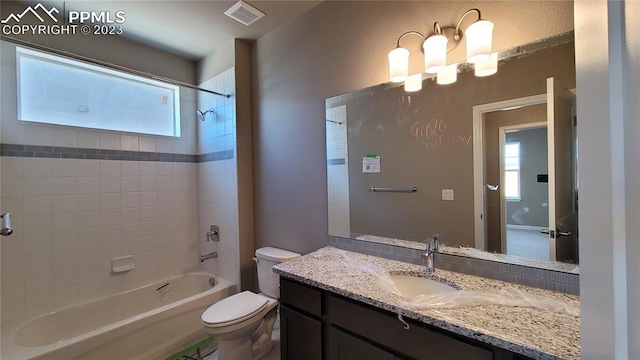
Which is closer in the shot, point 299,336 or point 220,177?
point 299,336

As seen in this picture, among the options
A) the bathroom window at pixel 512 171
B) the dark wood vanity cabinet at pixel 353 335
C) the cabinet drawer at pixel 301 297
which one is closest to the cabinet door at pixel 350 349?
the dark wood vanity cabinet at pixel 353 335

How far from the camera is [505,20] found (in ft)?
3.98

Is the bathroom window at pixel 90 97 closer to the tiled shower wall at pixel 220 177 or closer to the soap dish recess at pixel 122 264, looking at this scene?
the tiled shower wall at pixel 220 177

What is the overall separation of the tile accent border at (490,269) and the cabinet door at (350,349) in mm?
566

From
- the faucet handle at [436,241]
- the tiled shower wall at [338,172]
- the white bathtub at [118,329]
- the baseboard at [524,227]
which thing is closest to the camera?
the baseboard at [524,227]

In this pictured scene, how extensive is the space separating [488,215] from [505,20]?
913mm

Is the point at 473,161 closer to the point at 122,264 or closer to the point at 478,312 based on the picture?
the point at 478,312

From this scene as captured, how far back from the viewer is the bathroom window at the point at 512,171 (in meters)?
1.24

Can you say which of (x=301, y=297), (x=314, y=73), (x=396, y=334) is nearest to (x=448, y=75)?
(x=314, y=73)

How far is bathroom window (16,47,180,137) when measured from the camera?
1.96 metres

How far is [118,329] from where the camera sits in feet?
5.69

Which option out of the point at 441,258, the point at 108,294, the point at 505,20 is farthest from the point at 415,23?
the point at 108,294

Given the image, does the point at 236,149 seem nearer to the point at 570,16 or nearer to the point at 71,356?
the point at 71,356

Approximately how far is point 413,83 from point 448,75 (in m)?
0.18
